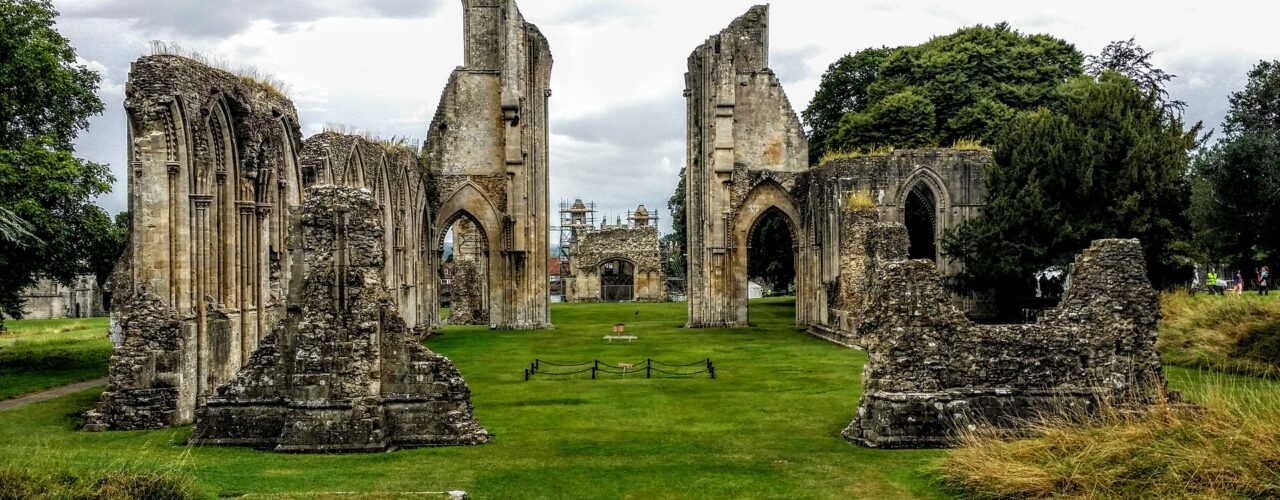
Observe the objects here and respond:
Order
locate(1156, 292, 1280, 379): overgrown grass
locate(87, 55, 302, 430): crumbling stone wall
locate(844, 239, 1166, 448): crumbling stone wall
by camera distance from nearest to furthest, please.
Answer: locate(844, 239, 1166, 448): crumbling stone wall, locate(87, 55, 302, 430): crumbling stone wall, locate(1156, 292, 1280, 379): overgrown grass

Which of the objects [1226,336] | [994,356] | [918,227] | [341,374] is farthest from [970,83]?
[341,374]

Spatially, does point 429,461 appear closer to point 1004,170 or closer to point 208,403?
point 208,403

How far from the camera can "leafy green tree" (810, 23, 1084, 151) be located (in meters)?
38.4

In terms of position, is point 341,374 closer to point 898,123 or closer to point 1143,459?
point 1143,459

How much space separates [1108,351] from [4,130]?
70.4ft

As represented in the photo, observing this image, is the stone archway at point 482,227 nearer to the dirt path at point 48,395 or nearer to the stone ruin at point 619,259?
the dirt path at point 48,395

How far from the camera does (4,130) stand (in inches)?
766

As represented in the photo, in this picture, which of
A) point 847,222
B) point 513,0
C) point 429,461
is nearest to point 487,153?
point 513,0

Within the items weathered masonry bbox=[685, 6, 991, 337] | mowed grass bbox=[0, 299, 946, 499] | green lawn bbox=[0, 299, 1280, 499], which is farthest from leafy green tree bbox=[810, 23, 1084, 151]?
mowed grass bbox=[0, 299, 946, 499]

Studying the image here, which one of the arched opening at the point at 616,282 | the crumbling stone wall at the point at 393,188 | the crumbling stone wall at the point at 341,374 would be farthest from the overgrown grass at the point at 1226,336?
the arched opening at the point at 616,282

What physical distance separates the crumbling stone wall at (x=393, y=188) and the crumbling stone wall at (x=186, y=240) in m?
3.83

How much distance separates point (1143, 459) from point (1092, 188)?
1900 centimetres

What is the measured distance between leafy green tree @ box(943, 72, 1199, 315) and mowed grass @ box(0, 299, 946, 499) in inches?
412

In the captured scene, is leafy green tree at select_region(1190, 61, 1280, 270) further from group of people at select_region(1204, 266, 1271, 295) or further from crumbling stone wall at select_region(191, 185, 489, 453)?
crumbling stone wall at select_region(191, 185, 489, 453)
